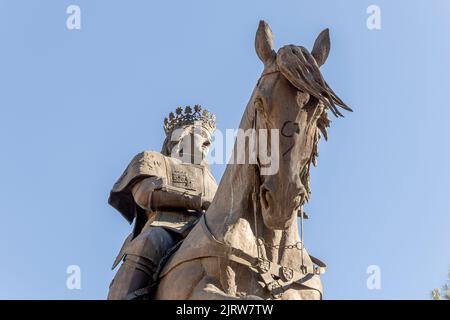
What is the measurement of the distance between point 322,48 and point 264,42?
50 centimetres

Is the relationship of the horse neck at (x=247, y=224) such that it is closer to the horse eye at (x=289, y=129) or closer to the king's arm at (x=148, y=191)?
the horse eye at (x=289, y=129)

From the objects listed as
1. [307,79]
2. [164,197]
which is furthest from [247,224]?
[164,197]

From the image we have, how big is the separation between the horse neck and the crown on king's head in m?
2.78

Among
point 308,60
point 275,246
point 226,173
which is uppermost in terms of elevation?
point 308,60

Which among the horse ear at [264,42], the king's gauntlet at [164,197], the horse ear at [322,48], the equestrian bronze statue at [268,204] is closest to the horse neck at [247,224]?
the equestrian bronze statue at [268,204]

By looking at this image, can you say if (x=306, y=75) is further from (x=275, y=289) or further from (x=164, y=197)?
(x=164, y=197)

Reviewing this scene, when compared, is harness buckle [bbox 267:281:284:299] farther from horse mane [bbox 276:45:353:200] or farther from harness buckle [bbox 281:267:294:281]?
horse mane [bbox 276:45:353:200]

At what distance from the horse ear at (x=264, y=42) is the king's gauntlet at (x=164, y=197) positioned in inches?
77.9

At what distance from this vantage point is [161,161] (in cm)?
1257

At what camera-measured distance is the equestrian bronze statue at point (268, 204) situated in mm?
10148
